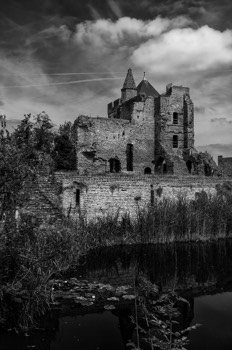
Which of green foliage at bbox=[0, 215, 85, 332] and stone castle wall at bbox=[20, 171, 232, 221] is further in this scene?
stone castle wall at bbox=[20, 171, 232, 221]

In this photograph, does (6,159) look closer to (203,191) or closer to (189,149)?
(203,191)

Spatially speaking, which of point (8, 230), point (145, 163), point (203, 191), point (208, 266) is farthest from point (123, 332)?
point (145, 163)

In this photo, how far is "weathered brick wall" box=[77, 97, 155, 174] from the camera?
1240 inches

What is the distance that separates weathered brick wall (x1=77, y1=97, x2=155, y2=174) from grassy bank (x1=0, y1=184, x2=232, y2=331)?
11950 mm

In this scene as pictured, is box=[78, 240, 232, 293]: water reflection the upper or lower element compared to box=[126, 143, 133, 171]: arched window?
lower

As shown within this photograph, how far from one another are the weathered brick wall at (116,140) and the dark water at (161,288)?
1491 centimetres

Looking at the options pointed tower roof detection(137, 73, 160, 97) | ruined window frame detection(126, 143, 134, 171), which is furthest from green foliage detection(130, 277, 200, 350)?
pointed tower roof detection(137, 73, 160, 97)

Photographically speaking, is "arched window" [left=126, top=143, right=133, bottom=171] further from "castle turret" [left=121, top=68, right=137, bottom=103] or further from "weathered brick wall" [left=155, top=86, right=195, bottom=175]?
"castle turret" [left=121, top=68, right=137, bottom=103]

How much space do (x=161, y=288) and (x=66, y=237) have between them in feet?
12.7

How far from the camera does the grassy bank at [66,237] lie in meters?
8.50

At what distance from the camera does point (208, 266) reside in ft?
46.0

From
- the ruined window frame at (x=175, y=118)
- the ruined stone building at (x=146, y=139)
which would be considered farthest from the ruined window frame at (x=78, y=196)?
the ruined window frame at (x=175, y=118)

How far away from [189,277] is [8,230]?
22.0 feet

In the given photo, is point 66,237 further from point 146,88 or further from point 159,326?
point 146,88
